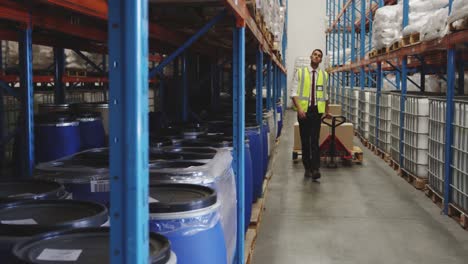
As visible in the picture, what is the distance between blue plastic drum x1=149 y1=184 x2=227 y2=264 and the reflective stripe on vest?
6.14 metres

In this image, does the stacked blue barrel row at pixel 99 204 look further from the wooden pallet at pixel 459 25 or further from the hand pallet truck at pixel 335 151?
the hand pallet truck at pixel 335 151

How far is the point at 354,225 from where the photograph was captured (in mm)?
6004

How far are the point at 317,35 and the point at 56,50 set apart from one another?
21.8 m

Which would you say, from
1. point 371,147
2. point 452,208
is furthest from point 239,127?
point 371,147

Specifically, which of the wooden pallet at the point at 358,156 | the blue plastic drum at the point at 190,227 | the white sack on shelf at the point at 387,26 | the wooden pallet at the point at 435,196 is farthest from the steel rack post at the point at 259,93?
the blue plastic drum at the point at 190,227

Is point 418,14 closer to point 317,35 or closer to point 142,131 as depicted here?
point 142,131

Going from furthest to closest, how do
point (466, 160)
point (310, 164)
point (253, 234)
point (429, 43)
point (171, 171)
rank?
point (310, 164) < point (429, 43) < point (466, 160) < point (253, 234) < point (171, 171)

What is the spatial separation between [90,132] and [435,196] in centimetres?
455

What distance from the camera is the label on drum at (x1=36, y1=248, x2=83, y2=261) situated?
5.40 feet

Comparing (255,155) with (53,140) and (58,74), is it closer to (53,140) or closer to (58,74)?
(53,140)

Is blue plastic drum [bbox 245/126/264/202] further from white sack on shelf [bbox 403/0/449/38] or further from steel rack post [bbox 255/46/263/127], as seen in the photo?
white sack on shelf [bbox 403/0/449/38]

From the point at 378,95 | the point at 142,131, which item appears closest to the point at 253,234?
the point at 142,131

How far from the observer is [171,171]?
2.91 metres

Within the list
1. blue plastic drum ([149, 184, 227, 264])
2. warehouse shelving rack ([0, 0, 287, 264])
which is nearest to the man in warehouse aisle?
warehouse shelving rack ([0, 0, 287, 264])
